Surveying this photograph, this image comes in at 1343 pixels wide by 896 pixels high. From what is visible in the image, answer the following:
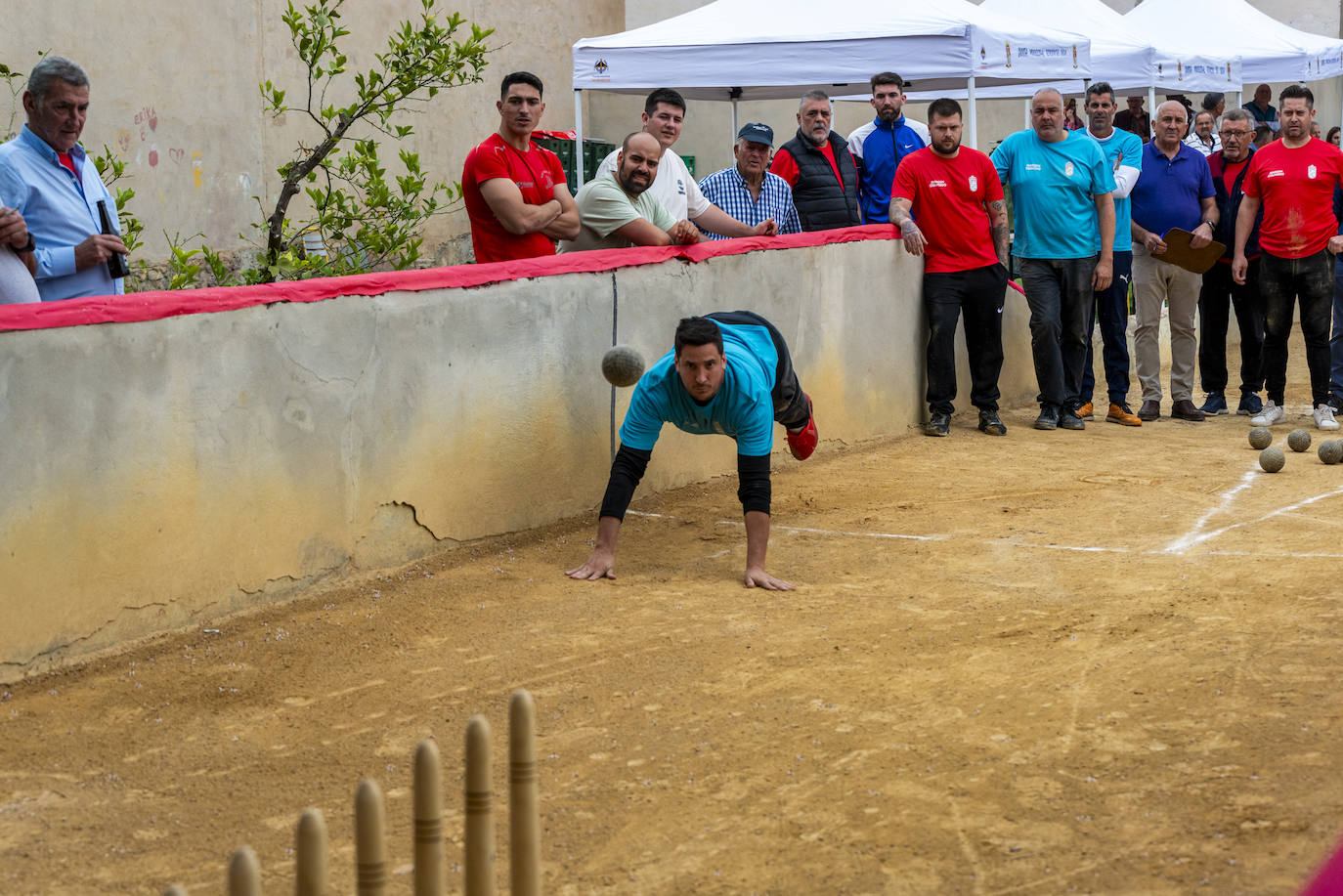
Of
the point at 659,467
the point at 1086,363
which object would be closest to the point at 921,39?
the point at 1086,363

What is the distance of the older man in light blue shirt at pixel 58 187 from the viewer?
19.4 feet

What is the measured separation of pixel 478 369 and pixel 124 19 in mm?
8482

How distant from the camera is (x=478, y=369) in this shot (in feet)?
24.6

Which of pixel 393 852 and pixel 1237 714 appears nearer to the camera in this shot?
pixel 393 852

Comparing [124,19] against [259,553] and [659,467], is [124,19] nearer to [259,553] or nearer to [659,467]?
[659,467]

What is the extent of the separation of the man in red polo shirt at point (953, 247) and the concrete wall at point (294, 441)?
1.98 meters

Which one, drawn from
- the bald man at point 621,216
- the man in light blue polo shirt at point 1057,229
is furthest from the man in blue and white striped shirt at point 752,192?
the man in light blue polo shirt at point 1057,229

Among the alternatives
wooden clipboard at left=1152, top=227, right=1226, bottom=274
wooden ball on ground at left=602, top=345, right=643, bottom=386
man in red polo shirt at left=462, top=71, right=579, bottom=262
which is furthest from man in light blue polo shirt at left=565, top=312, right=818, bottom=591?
wooden clipboard at left=1152, top=227, right=1226, bottom=274

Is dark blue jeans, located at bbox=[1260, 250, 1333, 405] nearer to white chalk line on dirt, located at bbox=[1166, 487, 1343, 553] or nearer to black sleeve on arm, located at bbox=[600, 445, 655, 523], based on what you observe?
white chalk line on dirt, located at bbox=[1166, 487, 1343, 553]

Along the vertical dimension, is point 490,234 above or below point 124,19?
below

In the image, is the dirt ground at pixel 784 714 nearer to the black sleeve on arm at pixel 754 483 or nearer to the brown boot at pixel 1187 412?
the black sleeve on arm at pixel 754 483

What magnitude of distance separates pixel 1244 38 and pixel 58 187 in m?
18.8

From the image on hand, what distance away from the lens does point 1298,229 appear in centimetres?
1112

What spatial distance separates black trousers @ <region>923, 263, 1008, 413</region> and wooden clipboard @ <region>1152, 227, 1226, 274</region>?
1.51 m
